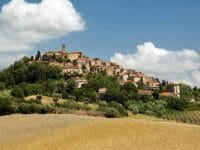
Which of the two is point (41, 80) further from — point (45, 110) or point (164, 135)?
point (164, 135)

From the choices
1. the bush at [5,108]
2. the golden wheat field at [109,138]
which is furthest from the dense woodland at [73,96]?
the golden wheat field at [109,138]

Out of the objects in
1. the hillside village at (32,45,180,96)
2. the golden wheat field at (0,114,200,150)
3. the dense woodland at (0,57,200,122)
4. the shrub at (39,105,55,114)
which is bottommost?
the golden wheat field at (0,114,200,150)

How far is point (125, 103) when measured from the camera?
115m

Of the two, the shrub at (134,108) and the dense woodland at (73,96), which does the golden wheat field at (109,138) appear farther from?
the shrub at (134,108)

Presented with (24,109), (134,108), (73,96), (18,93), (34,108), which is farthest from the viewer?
(73,96)

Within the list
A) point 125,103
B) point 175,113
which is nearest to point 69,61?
point 125,103

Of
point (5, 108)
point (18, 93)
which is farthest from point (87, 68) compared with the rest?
point (5, 108)

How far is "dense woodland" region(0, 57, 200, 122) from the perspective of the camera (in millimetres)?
79438

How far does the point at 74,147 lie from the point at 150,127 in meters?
8.77

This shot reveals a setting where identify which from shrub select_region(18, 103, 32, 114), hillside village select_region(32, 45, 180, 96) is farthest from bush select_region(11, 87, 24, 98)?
hillside village select_region(32, 45, 180, 96)

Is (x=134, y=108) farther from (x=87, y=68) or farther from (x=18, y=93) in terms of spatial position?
(x=87, y=68)

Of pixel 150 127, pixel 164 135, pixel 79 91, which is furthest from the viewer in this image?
pixel 79 91

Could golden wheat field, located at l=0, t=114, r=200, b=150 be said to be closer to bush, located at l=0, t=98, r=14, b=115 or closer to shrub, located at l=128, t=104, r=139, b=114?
bush, located at l=0, t=98, r=14, b=115

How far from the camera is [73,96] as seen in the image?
4717 inches
